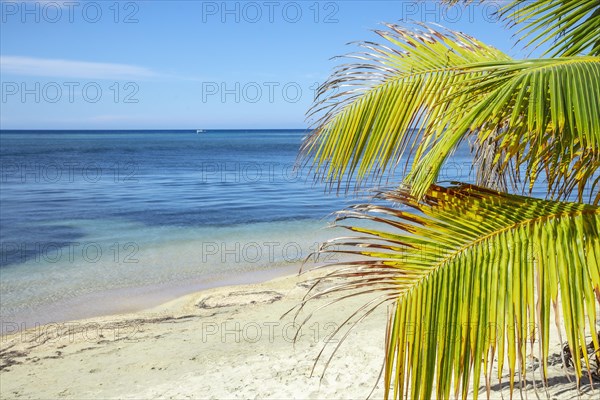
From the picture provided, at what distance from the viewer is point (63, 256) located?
13586 millimetres

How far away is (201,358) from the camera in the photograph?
693cm

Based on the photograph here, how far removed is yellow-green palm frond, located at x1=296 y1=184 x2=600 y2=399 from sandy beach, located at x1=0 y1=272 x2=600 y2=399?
2430mm

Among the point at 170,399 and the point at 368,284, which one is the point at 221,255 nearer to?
the point at 170,399

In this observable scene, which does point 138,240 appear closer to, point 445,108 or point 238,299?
point 238,299

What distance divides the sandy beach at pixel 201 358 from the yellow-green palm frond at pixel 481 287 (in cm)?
243

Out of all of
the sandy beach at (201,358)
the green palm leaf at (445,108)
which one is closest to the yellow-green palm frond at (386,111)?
the green palm leaf at (445,108)

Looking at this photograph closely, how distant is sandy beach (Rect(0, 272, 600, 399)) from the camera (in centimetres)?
573

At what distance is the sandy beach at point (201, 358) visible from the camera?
5.73m

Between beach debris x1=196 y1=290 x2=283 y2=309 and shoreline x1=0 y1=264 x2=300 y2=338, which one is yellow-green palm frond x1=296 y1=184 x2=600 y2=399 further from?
shoreline x1=0 y1=264 x2=300 y2=338

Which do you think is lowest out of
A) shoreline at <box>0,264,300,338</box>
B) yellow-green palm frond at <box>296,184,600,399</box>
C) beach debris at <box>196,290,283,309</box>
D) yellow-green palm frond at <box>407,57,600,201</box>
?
shoreline at <box>0,264,300,338</box>

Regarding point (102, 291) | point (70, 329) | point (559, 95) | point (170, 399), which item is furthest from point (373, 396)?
point (102, 291)

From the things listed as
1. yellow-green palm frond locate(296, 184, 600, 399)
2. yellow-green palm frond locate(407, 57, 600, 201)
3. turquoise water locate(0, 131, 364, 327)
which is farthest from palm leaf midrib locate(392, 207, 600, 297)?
turquoise water locate(0, 131, 364, 327)

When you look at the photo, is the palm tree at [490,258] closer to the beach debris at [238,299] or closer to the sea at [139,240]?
the sea at [139,240]

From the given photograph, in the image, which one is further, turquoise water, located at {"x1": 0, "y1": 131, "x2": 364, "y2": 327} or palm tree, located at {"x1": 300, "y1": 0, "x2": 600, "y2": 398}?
turquoise water, located at {"x1": 0, "y1": 131, "x2": 364, "y2": 327}
